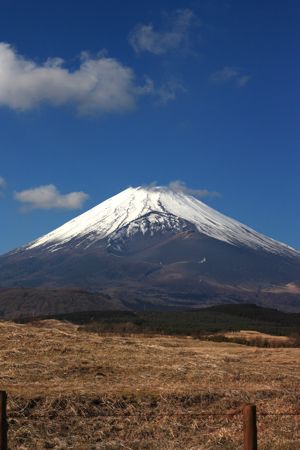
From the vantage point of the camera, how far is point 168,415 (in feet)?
56.7

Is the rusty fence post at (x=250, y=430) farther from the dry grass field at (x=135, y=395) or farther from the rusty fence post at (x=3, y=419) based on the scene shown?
the rusty fence post at (x=3, y=419)

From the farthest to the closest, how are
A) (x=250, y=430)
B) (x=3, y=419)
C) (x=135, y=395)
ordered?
1. (x=135, y=395)
2. (x=3, y=419)
3. (x=250, y=430)

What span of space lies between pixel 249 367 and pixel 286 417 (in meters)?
9.57

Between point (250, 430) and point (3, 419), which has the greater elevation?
point (3, 419)

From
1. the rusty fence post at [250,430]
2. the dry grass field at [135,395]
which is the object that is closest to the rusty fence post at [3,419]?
the dry grass field at [135,395]

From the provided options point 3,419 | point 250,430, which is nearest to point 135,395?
point 3,419

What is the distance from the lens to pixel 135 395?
19109mm

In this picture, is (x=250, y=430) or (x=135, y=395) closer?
(x=250, y=430)

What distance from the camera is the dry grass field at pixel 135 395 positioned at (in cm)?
1517

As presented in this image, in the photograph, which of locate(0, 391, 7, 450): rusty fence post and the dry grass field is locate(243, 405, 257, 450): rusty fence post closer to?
the dry grass field

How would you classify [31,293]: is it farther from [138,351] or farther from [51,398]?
[51,398]

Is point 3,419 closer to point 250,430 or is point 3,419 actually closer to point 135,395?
point 250,430

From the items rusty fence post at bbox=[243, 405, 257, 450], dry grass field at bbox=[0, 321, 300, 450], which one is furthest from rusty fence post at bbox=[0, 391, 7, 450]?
rusty fence post at bbox=[243, 405, 257, 450]

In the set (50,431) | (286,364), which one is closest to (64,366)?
(50,431)
